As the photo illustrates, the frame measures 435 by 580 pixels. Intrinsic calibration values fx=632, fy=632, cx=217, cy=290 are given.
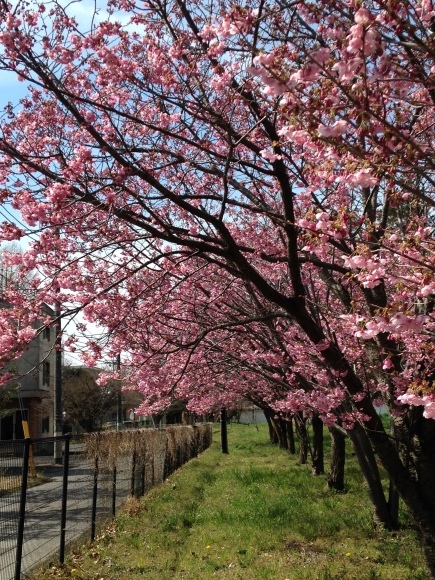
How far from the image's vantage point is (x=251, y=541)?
838 centimetres

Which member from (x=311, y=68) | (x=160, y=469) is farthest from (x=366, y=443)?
(x=160, y=469)

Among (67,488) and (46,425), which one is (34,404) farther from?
(67,488)

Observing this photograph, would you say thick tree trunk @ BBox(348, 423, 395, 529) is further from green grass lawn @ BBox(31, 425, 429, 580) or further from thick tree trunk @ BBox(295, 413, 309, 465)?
thick tree trunk @ BBox(295, 413, 309, 465)

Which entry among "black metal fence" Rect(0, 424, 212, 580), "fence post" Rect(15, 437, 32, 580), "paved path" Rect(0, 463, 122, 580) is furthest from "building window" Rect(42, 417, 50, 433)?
"fence post" Rect(15, 437, 32, 580)

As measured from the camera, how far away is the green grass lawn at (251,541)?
23.3 ft

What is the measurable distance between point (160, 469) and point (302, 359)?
9.34 meters

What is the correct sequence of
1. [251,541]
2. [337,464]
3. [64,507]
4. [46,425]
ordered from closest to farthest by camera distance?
[64,507]
[251,541]
[337,464]
[46,425]

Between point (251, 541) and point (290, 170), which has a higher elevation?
point (290, 170)

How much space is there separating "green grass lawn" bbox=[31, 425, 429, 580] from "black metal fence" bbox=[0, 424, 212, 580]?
0.31m

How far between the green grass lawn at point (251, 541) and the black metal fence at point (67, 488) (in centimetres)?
31

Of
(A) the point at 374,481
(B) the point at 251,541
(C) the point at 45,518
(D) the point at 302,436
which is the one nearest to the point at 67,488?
(C) the point at 45,518

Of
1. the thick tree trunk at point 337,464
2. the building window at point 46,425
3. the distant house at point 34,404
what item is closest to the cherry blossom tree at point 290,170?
the thick tree trunk at point 337,464

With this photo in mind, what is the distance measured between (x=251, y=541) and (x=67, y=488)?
2590 mm

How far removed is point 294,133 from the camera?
3207 mm
